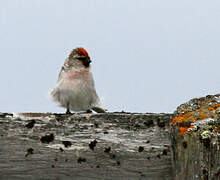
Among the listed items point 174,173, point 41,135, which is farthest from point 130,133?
point 41,135

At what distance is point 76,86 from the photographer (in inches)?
239

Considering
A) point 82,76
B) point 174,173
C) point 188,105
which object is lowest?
point 174,173

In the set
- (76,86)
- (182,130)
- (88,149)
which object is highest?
(76,86)

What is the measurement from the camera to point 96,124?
285cm

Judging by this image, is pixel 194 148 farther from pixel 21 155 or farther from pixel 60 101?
Result: pixel 60 101

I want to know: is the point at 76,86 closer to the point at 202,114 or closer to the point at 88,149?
the point at 88,149

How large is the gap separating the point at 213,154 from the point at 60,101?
402cm

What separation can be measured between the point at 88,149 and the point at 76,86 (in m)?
3.26

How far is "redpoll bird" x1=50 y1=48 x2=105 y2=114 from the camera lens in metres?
6.08

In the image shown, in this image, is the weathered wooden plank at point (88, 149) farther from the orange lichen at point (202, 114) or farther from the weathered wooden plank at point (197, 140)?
the orange lichen at point (202, 114)

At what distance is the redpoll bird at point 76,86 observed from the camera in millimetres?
6078

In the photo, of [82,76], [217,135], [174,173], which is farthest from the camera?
[82,76]

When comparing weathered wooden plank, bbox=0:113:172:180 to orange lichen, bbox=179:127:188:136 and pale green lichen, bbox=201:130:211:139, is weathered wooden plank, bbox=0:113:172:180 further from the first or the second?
pale green lichen, bbox=201:130:211:139

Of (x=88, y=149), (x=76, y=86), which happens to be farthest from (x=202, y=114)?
(x=76, y=86)
